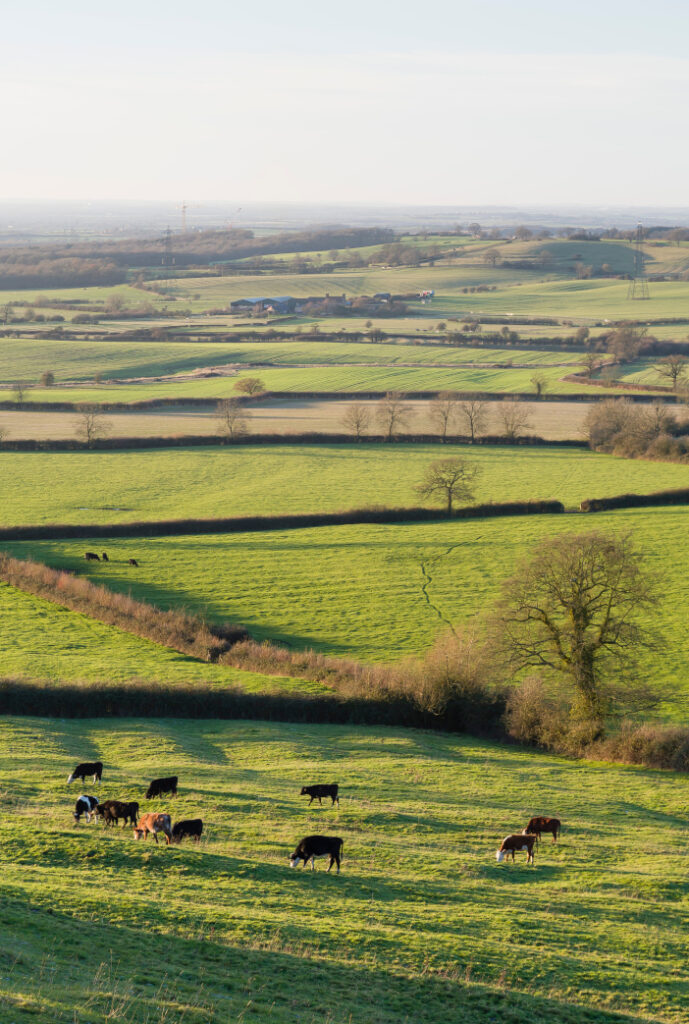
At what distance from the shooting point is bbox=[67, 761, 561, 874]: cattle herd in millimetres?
24125

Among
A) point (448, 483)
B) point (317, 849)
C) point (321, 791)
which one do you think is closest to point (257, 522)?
point (448, 483)

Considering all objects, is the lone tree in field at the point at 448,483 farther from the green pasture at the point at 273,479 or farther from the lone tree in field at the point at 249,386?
the lone tree in field at the point at 249,386

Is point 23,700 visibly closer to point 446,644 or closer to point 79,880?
point 446,644

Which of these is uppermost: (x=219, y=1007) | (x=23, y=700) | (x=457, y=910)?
(x=219, y=1007)

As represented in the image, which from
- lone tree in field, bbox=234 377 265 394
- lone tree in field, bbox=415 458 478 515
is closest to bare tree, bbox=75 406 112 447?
lone tree in field, bbox=234 377 265 394

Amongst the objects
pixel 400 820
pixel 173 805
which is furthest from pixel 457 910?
pixel 173 805

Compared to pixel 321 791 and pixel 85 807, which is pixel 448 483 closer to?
pixel 321 791

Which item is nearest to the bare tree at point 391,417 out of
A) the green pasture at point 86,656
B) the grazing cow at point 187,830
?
the green pasture at point 86,656

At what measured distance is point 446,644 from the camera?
4675 centimetres

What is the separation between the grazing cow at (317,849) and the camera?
78.7 ft

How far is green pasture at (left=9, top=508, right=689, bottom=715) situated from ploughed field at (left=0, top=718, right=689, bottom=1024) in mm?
15281

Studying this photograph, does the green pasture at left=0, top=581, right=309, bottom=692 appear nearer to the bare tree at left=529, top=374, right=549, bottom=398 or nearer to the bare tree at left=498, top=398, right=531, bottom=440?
the bare tree at left=498, top=398, right=531, bottom=440

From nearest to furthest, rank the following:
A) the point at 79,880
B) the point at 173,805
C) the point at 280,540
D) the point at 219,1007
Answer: the point at 219,1007 < the point at 79,880 < the point at 173,805 < the point at 280,540

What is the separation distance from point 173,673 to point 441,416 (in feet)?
229
